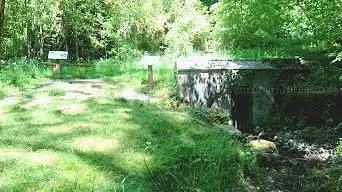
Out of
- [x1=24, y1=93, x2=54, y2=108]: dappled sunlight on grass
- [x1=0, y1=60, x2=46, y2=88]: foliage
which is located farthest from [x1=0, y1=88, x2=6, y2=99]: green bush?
[x1=0, y1=60, x2=46, y2=88]: foliage

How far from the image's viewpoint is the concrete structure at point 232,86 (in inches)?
432

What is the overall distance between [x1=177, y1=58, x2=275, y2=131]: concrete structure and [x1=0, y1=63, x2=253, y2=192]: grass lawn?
4.70 ft

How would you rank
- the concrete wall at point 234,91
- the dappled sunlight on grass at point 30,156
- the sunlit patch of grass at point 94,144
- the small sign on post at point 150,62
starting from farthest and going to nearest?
the small sign on post at point 150,62
the concrete wall at point 234,91
the sunlit patch of grass at point 94,144
the dappled sunlight on grass at point 30,156

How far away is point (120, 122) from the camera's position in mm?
8008

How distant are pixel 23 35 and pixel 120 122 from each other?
10.5 meters

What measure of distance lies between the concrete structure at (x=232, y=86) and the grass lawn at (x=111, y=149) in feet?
4.70

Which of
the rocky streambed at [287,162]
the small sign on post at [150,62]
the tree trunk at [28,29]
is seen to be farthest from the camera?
the tree trunk at [28,29]

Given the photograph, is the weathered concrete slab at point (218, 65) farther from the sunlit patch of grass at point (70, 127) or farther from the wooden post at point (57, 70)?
the wooden post at point (57, 70)

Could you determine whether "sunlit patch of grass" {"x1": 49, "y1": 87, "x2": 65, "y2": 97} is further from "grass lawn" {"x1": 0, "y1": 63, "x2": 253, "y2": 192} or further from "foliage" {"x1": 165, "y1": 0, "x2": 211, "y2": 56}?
"foliage" {"x1": 165, "y1": 0, "x2": 211, "y2": 56}

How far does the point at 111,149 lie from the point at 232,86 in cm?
524

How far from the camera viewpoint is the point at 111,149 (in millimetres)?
6793

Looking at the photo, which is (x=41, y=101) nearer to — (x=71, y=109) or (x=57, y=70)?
(x=71, y=109)

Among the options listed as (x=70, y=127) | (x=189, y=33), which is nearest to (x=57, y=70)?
(x=189, y=33)

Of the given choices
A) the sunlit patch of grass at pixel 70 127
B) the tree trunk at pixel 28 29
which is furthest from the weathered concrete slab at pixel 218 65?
the tree trunk at pixel 28 29
